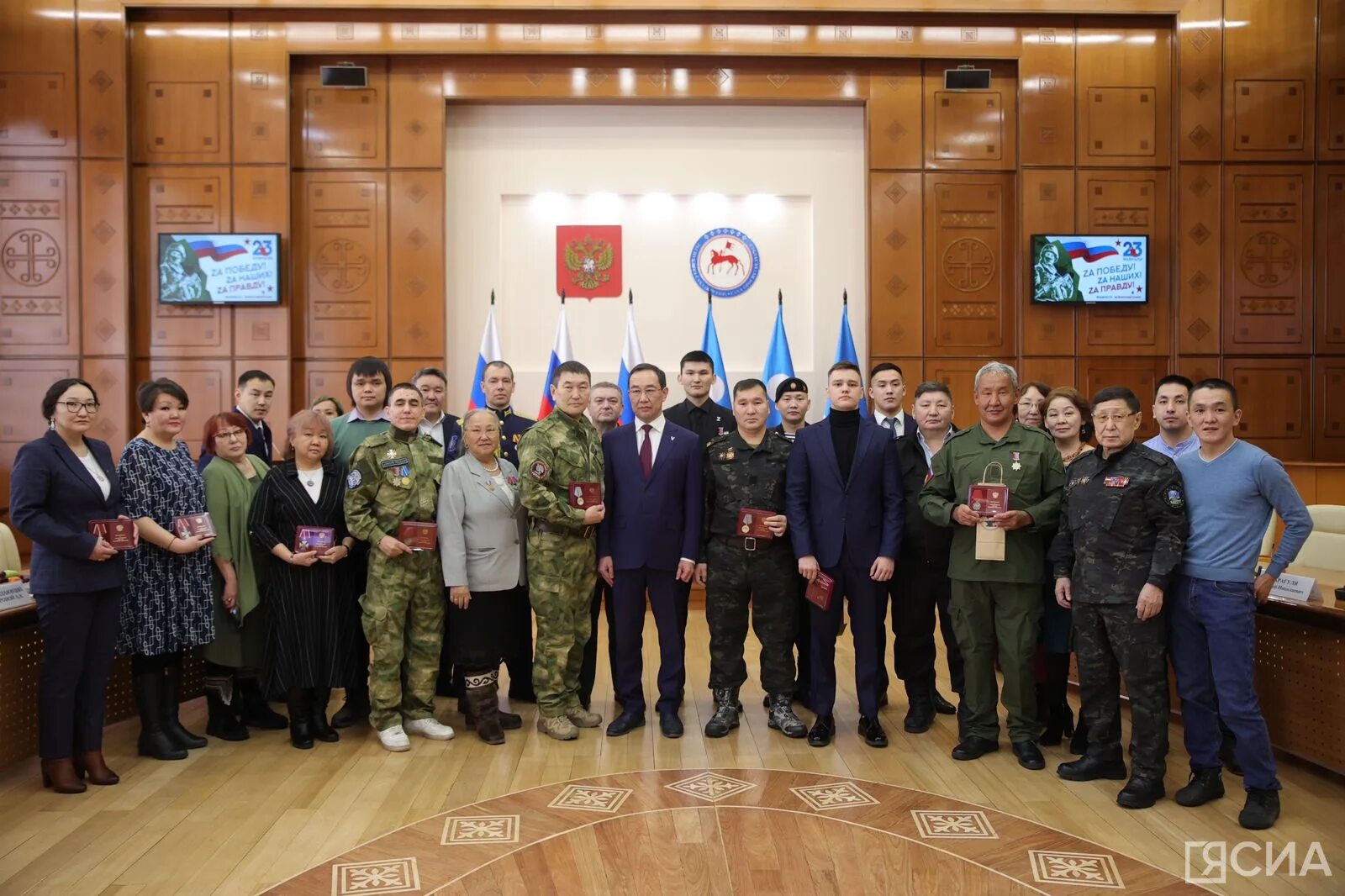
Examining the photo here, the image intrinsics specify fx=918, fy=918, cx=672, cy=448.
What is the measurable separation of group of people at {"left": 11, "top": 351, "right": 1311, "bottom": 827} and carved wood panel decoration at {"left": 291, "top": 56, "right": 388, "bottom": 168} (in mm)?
4304

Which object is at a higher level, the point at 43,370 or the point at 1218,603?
the point at 43,370

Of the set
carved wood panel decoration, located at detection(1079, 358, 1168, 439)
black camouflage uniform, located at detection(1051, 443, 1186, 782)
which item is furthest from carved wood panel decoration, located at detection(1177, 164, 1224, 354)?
black camouflage uniform, located at detection(1051, 443, 1186, 782)

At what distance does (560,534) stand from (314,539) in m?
1.02

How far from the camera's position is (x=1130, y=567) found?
327 cm

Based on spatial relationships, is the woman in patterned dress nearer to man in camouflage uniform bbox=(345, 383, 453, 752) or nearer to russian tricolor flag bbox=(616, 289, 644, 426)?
man in camouflage uniform bbox=(345, 383, 453, 752)

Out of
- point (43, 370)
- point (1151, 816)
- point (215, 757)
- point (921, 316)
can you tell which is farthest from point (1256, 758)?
point (43, 370)

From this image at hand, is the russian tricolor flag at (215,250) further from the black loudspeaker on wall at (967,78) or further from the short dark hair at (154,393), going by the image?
the black loudspeaker on wall at (967,78)

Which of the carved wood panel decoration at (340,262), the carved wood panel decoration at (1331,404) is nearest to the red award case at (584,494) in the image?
the carved wood panel decoration at (340,262)

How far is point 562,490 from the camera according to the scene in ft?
12.8

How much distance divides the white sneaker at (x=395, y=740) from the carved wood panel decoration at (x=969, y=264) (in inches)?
219

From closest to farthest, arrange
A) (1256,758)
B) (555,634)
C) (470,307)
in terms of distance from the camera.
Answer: (1256,758) < (555,634) < (470,307)

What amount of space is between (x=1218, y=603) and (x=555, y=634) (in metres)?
2.52

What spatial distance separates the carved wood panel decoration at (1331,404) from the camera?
7.79 m

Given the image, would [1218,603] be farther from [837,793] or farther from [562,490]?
[562,490]
